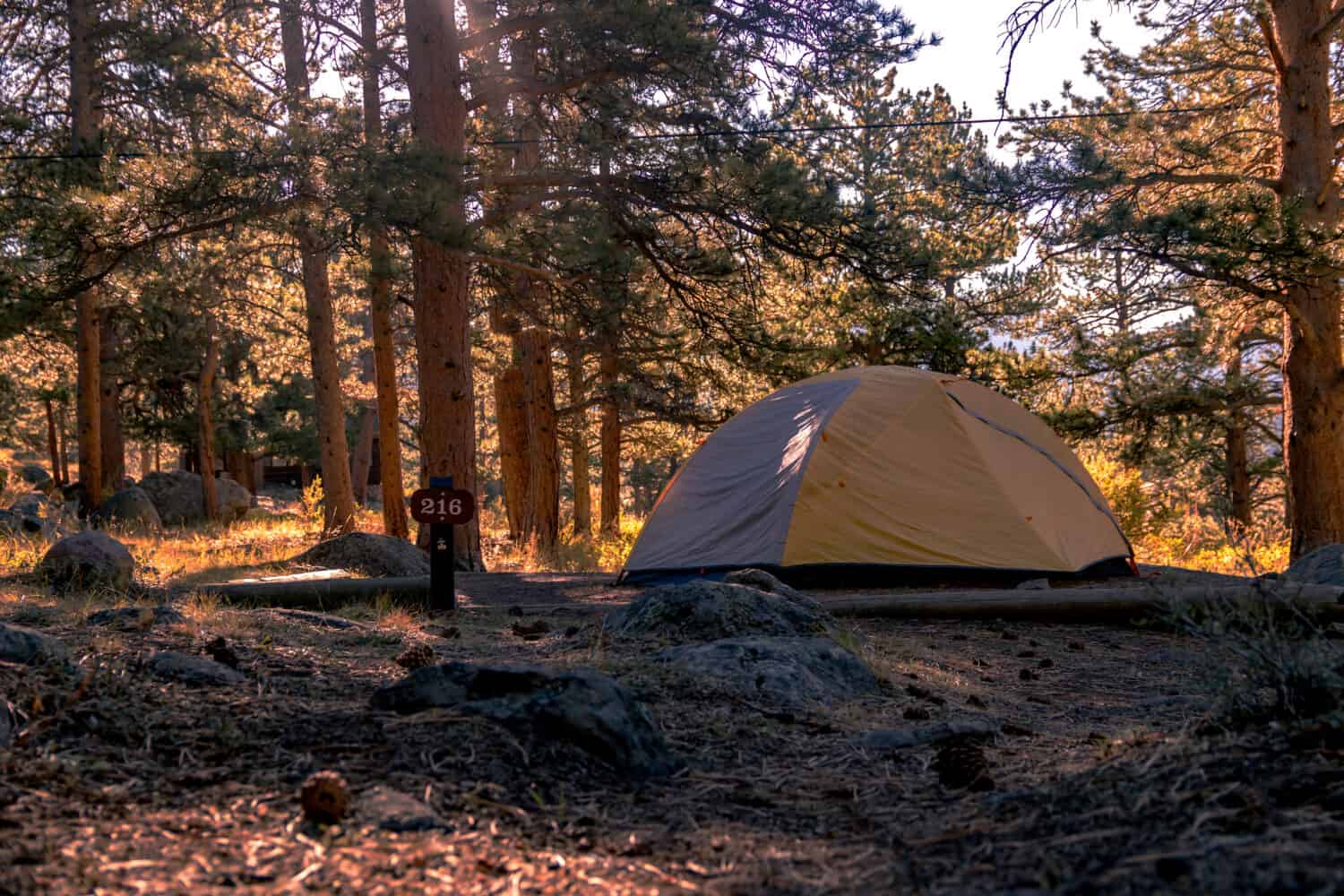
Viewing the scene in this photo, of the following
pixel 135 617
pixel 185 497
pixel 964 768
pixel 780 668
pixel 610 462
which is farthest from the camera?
pixel 185 497

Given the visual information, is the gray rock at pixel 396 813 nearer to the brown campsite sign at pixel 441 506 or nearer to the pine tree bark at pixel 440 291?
the brown campsite sign at pixel 441 506

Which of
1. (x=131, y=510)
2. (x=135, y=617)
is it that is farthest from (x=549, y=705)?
(x=131, y=510)

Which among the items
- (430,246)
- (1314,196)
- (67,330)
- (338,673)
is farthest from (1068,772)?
(67,330)

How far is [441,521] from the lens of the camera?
7.35m

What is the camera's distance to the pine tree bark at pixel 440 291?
11.1 meters

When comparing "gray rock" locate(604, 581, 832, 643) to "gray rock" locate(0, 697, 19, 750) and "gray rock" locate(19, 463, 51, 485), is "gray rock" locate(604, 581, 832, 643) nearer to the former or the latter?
"gray rock" locate(0, 697, 19, 750)

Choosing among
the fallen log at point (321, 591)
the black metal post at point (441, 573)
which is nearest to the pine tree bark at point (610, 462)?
the fallen log at point (321, 591)

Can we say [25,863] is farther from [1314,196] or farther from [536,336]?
[536,336]

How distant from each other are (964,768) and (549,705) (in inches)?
50.9

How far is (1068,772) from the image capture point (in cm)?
303

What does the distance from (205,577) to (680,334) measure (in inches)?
287

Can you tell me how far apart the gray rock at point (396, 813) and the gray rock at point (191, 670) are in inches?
59.1

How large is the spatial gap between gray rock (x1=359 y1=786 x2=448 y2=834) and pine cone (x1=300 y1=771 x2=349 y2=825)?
6 centimetres

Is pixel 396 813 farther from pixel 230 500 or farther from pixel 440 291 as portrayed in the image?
pixel 230 500
